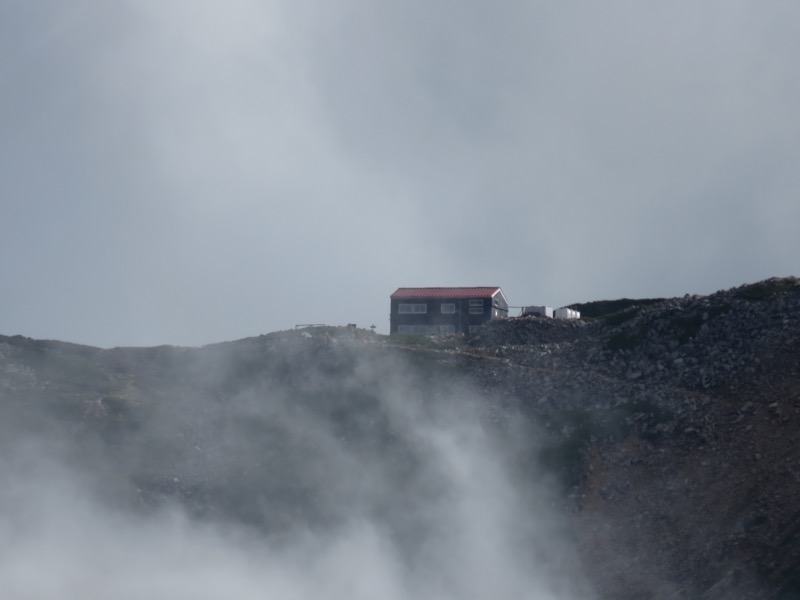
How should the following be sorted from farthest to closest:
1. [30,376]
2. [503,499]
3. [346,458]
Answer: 1. [30,376]
2. [346,458]
3. [503,499]

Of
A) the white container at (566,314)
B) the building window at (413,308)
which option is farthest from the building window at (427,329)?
the white container at (566,314)

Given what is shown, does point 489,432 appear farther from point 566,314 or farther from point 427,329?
point 427,329

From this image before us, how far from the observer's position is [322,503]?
156ft

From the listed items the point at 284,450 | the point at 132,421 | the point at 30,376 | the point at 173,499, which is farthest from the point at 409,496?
the point at 30,376

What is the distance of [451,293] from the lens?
90562 millimetres

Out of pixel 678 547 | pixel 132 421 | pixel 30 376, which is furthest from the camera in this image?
pixel 30 376

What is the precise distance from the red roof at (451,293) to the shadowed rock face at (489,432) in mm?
26119

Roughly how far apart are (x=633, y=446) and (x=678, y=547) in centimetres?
801

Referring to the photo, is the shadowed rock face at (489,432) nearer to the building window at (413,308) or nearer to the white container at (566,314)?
the white container at (566,314)

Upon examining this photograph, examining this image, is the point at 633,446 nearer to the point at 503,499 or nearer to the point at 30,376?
the point at 503,499

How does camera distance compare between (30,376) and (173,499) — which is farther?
(30,376)

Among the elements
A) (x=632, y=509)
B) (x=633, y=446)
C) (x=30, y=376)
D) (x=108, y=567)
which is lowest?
(x=108, y=567)

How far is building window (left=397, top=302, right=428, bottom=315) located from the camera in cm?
9075

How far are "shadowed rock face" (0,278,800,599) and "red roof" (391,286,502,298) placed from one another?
26.1m
